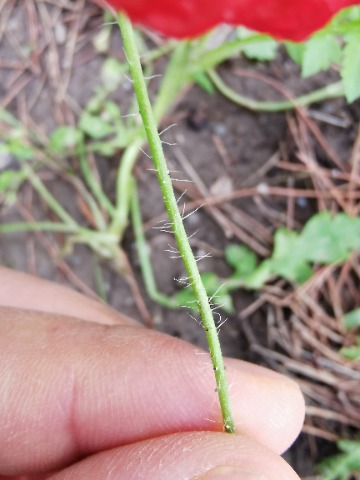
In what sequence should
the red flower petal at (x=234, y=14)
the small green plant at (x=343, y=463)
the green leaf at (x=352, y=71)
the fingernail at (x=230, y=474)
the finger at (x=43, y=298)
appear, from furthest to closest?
the small green plant at (x=343, y=463) < the finger at (x=43, y=298) < the green leaf at (x=352, y=71) < the fingernail at (x=230, y=474) < the red flower petal at (x=234, y=14)

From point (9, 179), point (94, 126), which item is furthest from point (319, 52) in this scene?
point (9, 179)

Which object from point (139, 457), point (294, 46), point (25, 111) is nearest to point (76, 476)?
point (139, 457)

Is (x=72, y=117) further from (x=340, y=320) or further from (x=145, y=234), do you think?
(x=340, y=320)

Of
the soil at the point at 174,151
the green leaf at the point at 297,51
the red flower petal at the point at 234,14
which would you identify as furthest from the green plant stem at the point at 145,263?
the red flower petal at the point at 234,14

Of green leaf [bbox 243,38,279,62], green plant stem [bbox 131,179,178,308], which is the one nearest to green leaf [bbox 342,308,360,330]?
green plant stem [bbox 131,179,178,308]

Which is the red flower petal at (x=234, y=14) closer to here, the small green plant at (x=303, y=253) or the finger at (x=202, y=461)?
the finger at (x=202, y=461)

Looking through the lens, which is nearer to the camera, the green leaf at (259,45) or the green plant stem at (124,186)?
the green leaf at (259,45)

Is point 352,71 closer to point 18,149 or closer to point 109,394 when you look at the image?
point 109,394
